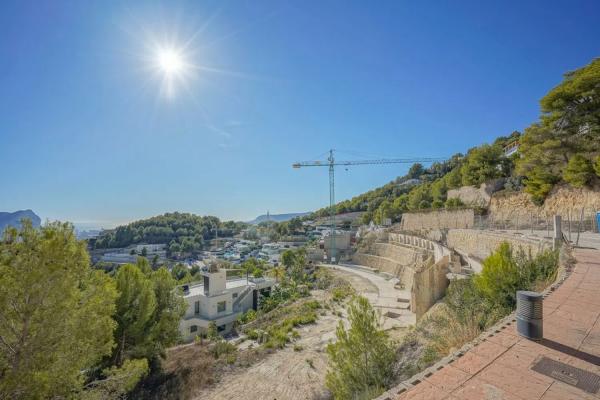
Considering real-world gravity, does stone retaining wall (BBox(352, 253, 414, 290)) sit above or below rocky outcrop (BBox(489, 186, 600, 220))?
below

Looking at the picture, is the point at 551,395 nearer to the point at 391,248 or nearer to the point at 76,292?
the point at 76,292

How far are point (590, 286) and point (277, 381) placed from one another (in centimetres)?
985

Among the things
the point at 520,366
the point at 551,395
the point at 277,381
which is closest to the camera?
the point at 551,395

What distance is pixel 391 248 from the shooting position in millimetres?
32938

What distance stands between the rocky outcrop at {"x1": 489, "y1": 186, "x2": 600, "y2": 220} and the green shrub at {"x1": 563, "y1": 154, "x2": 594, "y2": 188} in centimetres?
70

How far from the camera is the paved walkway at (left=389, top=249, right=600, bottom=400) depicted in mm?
2543

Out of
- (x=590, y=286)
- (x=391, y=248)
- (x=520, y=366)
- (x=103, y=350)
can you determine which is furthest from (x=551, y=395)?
(x=391, y=248)

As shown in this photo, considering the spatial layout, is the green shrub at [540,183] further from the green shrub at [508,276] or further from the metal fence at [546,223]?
the green shrub at [508,276]

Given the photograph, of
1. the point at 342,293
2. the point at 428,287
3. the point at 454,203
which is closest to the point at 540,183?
the point at 454,203

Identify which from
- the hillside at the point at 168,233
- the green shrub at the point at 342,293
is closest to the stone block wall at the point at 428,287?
the green shrub at the point at 342,293

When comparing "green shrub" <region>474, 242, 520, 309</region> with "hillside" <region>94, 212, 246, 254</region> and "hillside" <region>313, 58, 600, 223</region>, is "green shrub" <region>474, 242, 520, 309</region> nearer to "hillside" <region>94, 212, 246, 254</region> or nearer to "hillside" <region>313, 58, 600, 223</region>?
"hillside" <region>313, 58, 600, 223</region>

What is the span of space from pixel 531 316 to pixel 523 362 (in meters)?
0.69

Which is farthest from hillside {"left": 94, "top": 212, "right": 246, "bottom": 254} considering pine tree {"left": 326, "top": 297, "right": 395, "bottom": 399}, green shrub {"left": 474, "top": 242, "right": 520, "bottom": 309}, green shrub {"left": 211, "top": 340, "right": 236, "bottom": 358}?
green shrub {"left": 474, "top": 242, "right": 520, "bottom": 309}

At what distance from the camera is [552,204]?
60.0ft
